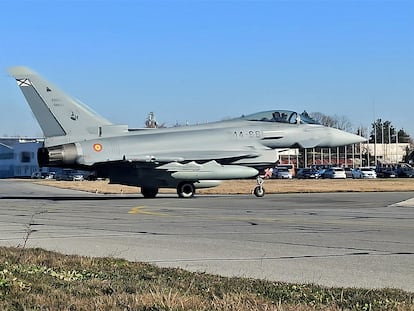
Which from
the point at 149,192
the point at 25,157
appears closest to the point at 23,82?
the point at 149,192

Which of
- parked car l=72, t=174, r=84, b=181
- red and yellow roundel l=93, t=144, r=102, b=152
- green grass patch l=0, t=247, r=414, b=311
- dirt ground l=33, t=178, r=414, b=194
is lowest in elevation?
green grass patch l=0, t=247, r=414, b=311

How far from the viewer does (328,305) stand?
6.34 metres

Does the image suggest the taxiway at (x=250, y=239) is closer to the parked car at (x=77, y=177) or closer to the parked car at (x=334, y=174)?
the parked car at (x=334, y=174)

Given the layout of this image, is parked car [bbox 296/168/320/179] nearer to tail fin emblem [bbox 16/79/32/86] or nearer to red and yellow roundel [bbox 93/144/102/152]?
red and yellow roundel [bbox 93/144/102/152]

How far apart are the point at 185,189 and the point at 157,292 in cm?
2479

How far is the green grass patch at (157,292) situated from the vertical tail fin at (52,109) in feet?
71.6

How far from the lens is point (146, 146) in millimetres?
30234

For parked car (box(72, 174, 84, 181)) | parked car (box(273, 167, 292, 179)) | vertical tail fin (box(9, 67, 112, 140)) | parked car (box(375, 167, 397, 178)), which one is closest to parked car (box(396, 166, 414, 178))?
parked car (box(375, 167, 397, 178))

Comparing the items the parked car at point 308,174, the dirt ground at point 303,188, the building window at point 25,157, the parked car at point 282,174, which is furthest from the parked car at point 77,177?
the building window at point 25,157

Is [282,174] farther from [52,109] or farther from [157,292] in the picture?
[157,292]

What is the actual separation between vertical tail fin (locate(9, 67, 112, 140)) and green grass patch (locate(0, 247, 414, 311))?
21.8m

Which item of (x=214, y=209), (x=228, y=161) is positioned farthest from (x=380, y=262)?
(x=228, y=161)

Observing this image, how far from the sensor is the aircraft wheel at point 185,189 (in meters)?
31.3

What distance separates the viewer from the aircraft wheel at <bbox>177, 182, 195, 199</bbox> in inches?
1231
